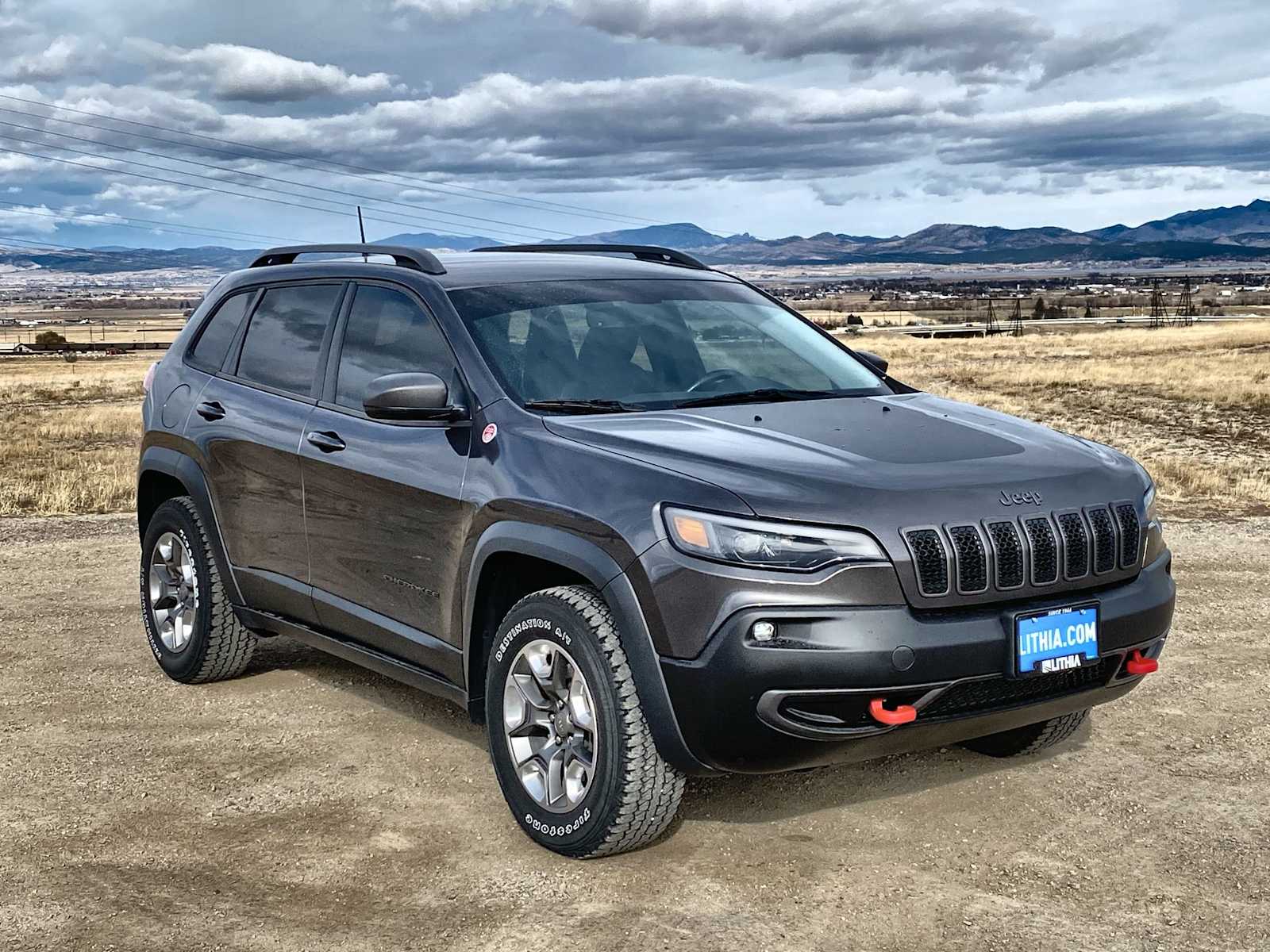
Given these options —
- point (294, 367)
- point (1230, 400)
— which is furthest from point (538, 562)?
point (1230, 400)

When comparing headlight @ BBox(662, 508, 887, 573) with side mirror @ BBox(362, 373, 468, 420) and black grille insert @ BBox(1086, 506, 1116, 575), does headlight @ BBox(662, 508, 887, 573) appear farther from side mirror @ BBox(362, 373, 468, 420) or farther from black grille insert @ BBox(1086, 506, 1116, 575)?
side mirror @ BBox(362, 373, 468, 420)

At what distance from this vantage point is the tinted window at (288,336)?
18.2 ft

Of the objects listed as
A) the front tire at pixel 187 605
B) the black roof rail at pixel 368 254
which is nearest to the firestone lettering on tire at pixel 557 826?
the black roof rail at pixel 368 254

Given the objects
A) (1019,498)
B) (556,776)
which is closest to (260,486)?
(556,776)

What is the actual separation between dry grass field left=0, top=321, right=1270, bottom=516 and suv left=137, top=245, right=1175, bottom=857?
308 inches

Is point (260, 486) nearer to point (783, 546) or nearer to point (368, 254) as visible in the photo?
point (368, 254)

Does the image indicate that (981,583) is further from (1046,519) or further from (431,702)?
(431,702)

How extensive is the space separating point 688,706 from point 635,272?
7.55 ft

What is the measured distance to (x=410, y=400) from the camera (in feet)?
14.9

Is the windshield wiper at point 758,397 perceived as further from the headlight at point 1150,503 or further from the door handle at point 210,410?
the door handle at point 210,410

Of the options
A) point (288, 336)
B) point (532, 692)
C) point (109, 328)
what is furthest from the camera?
point (109, 328)

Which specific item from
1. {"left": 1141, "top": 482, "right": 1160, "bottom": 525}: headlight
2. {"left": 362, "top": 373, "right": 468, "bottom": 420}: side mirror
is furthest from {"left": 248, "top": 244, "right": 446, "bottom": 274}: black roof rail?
{"left": 1141, "top": 482, "right": 1160, "bottom": 525}: headlight

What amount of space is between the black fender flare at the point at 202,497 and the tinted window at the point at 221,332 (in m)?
0.44

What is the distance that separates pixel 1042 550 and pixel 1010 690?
0.42 m
